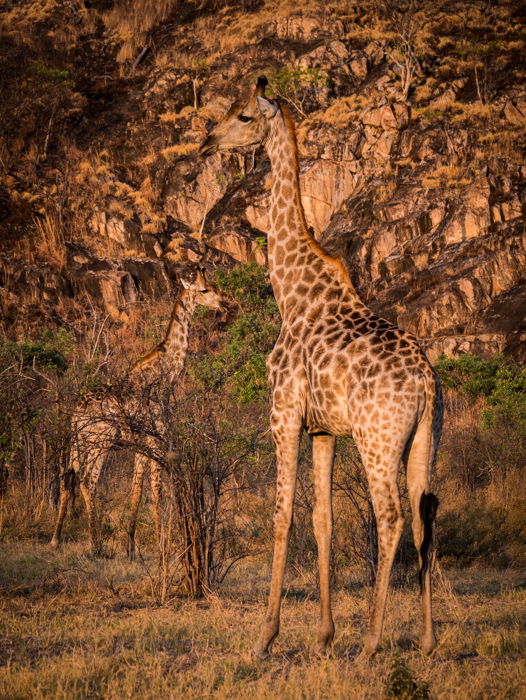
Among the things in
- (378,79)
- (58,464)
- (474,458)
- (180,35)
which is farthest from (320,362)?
(180,35)

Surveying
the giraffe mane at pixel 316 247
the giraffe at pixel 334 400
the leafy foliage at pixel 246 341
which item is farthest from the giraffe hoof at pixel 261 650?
the leafy foliage at pixel 246 341

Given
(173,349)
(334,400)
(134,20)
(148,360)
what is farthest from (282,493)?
(134,20)

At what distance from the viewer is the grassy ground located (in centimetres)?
464

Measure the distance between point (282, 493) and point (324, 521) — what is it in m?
0.41

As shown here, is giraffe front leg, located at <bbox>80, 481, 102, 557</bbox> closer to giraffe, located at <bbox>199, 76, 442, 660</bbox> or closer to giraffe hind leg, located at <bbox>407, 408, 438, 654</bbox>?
giraffe, located at <bbox>199, 76, 442, 660</bbox>

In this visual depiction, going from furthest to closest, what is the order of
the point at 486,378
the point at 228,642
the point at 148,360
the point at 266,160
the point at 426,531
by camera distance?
the point at 266,160 < the point at 486,378 < the point at 148,360 < the point at 228,642 < the point at 426,531

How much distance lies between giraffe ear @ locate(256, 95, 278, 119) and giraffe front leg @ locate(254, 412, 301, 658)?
2942mm

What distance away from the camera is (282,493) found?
5.95 metres

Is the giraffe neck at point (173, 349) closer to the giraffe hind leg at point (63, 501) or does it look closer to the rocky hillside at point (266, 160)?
the giraffe hind leg at point (63, 501)

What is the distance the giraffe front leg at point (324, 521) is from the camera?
18.7 ft

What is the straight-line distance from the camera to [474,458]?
13.6 meters

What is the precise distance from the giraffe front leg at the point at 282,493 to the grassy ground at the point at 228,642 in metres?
0.43

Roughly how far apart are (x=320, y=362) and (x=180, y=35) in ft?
153

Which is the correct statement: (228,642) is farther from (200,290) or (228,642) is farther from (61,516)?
(200,290)
